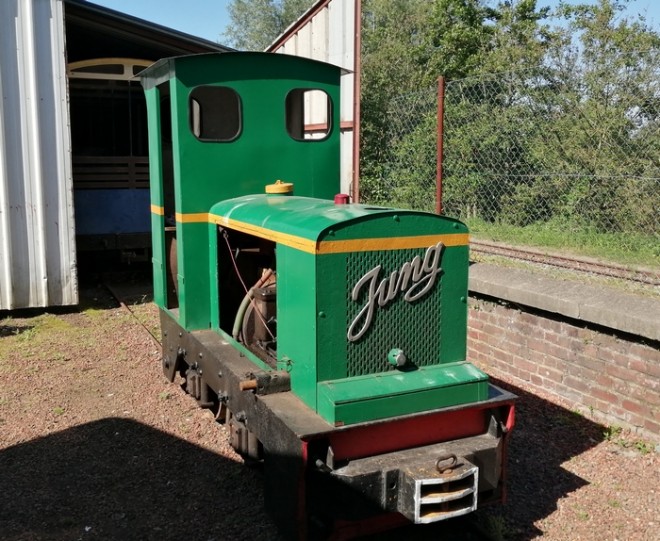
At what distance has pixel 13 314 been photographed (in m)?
7.95

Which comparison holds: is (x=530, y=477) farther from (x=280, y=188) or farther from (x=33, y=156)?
(x=33, y=156)

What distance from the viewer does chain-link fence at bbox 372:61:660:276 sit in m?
6.30

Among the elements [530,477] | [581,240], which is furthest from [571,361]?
[581,240]

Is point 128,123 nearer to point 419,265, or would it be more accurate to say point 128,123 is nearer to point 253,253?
point 253,253

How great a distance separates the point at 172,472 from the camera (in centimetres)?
403

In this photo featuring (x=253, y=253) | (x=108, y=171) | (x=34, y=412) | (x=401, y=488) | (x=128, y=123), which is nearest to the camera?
(x=401, y=488)

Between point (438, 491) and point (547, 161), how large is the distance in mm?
4885

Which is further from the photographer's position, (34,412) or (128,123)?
(128,123)

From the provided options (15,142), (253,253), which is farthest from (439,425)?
(15,142)

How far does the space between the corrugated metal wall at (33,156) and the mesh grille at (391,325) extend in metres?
5.58

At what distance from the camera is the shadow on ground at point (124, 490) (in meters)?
3.42

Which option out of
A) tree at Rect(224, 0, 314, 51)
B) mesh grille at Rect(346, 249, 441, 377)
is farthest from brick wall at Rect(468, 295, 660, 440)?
tree at Rect(224, 0, 314, 51)

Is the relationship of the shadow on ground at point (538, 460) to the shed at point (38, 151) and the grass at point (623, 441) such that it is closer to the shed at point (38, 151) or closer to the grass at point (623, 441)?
the grass at point (623, 441)

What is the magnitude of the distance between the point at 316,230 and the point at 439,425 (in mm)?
1104
